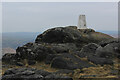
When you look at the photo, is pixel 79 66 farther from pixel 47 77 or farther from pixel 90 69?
pixel 47 77

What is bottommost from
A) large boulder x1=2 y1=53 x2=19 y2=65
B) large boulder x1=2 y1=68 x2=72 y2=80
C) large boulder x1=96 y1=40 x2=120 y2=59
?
large boulder x1=2 y1=68 x2=72 y2=80

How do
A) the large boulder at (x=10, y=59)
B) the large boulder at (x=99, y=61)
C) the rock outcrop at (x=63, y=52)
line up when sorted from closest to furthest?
the rock outcrop at (x=63, y=52)
the large boulder at (x=99, y=61)
the large boulder at (x=10, y=59)

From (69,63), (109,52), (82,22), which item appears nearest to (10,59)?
(69,63)

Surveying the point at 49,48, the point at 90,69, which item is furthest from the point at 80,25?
the point at 90,69

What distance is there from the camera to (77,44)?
2512 centimetres

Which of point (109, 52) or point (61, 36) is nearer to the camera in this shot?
point (109, 52)

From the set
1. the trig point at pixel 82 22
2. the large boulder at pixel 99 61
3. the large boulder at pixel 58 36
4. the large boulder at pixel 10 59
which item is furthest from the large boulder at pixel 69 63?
the trig point at pixel 82 22

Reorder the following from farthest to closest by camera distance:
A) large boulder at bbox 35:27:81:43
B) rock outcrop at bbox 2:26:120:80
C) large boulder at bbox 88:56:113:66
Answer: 1. large boulder at bbox 35:27:81:43
2. large boulder at bbox 88:56:113:66
3. rock outcrop at bbox 2:26:120:80

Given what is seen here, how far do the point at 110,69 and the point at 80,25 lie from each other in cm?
1651

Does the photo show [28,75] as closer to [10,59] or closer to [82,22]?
[10,59]

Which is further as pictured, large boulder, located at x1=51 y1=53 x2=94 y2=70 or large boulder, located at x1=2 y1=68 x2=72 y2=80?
large boulder, located at x1=51 y1=53 x2=94 y2=70

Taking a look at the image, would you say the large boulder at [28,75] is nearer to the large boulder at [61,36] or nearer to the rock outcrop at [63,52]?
the rock outcrop at [63,52]

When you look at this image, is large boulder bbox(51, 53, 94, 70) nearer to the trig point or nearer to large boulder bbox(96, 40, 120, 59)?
large boulder bbox(96, 40, 120, 59)

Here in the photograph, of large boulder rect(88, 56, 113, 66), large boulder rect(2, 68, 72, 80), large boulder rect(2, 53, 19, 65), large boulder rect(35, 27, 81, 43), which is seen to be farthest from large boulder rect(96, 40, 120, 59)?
large boulder rect(2, 53, 19, 65)
